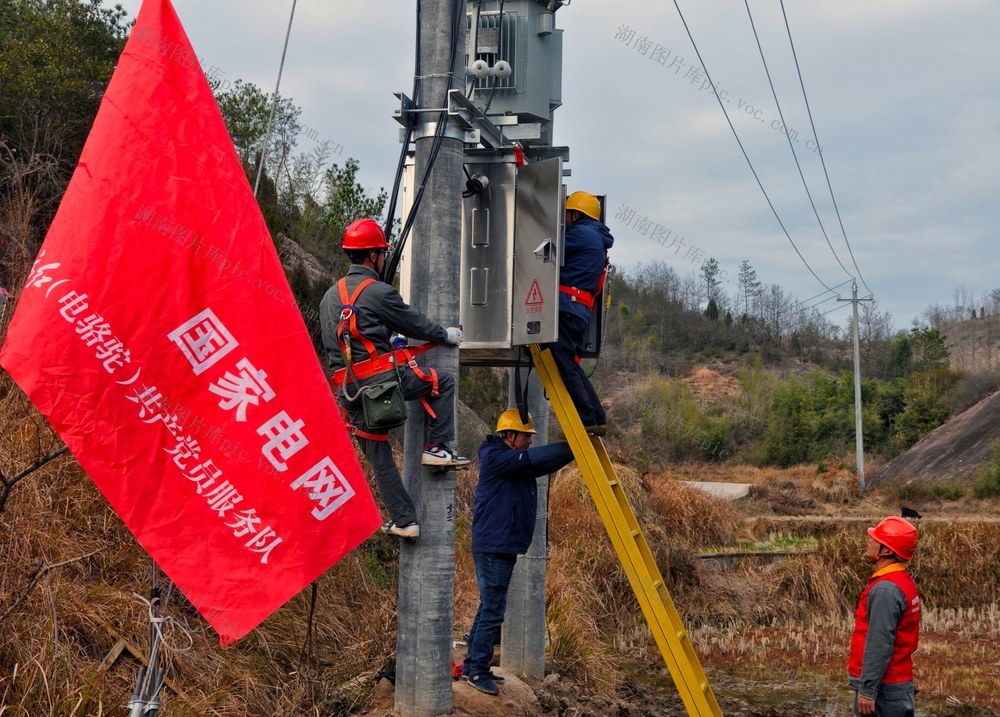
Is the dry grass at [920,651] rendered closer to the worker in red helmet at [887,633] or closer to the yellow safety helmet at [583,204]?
the worker in red helmet at [887,633]

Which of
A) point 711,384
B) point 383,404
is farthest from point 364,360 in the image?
point 711,384

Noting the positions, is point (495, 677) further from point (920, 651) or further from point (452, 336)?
point (920, 651)

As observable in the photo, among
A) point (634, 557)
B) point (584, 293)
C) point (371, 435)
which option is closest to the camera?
point (371, 435)

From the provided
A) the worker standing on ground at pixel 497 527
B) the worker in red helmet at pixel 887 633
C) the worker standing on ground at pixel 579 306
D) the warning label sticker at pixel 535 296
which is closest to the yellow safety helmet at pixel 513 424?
the worker standing on ground at pixel 497 527

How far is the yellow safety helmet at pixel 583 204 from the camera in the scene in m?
8.02

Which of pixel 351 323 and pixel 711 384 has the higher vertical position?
pixel 711 384

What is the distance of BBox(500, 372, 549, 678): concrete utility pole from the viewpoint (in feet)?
30.2

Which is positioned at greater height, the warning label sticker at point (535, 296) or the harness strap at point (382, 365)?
the warning label sticker at point (535, 296)

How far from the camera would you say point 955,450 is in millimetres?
43656

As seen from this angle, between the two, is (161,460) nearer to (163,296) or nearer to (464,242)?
(163,296)

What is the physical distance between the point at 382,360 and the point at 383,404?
13.1 inches

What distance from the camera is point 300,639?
8.24m

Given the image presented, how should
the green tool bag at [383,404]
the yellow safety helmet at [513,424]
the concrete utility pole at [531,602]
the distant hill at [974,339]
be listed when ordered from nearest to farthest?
1. the green tool bag at [383,404]
2. the yellow safety helmet at [513,424]
3. the concrete utility pole at [531,602]
4. the distant hill at [974,339]

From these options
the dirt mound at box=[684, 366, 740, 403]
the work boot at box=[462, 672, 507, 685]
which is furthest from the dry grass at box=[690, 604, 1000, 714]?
the dirt mound at box=[684, 366, 740, 403]
